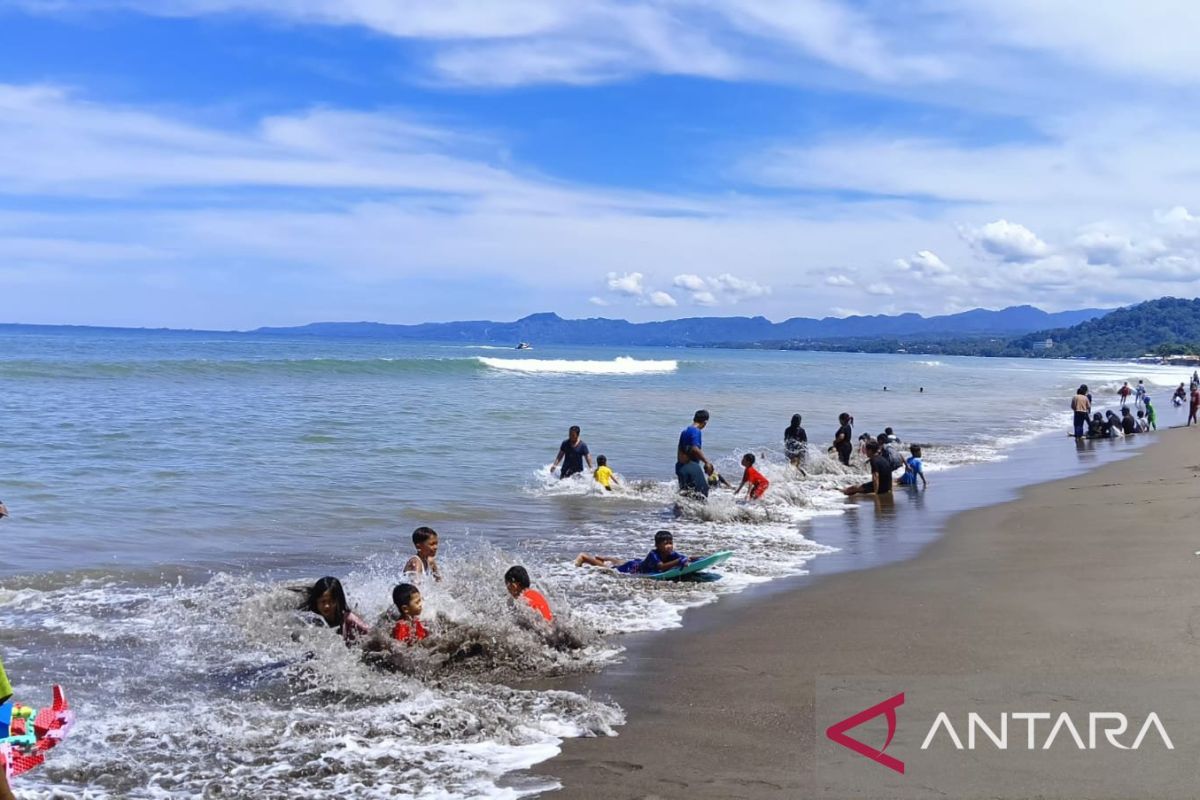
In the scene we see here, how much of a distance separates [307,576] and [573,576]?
291 centimetres

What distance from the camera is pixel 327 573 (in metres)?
10.6

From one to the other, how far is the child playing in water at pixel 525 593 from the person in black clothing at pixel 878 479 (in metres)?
10.3

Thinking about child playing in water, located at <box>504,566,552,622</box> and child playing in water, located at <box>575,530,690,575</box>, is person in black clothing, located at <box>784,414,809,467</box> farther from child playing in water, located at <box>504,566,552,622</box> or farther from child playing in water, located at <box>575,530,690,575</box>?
child playing in water, located at <box>504,566,552,622</box>

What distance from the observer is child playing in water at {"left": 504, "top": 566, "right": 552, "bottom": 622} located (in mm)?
7652

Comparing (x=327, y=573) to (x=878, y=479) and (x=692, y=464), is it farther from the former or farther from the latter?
(x=878, y=479)

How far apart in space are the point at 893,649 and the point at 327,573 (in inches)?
247

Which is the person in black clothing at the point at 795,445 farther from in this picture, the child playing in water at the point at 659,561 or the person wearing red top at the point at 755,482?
the child playing in water at the point at 659,561

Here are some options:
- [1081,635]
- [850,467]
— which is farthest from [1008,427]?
[1081,635]

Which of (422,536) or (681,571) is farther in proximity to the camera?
(681,571)

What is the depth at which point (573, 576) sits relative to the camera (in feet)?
34.2

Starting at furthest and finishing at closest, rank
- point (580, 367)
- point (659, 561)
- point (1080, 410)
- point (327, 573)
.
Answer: point (580, 367) < point (1080, 410) < point (327, 573) < point (659, 561)

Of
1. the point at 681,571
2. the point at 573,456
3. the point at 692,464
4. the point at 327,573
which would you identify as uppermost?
the point at 692,464

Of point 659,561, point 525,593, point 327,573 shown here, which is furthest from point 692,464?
point 525,593

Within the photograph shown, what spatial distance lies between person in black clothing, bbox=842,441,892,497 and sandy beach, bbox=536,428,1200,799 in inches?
197
